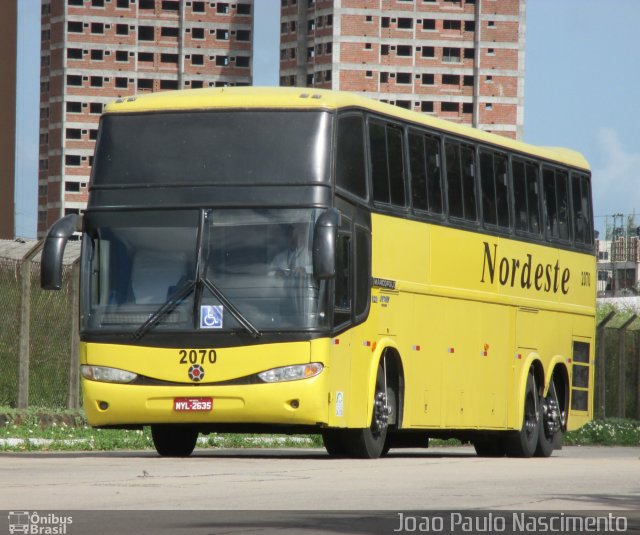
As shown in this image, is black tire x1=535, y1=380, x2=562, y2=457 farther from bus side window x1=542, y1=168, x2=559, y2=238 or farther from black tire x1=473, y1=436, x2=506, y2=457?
bus side window x1=542, y1=168, x2=559, y2=238

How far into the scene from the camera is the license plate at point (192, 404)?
1861 centimetres

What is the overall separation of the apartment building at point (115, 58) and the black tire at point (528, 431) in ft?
539

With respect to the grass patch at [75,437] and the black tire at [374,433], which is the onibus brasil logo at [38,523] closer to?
the black tire at [374,433]

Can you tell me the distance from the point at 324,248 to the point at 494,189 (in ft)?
19.3

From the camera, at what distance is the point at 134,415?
742 inches

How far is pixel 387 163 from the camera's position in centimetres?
2050

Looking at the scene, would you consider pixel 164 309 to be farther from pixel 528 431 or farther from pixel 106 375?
pixel 528 431

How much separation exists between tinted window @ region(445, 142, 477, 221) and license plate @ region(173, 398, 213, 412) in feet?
16.0

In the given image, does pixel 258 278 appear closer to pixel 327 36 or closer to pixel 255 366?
pixel 255 366

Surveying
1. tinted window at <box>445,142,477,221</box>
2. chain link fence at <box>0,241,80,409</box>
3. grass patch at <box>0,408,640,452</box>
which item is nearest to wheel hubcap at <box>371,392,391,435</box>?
tinted window at <box>445,142,477,221</box>

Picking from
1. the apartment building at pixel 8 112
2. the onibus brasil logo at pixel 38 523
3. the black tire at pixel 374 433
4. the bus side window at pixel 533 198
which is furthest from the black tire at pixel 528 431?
the apartment building at pixel 8 112

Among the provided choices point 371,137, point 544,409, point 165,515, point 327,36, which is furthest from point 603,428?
point 327,36

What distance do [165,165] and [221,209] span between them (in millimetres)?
872

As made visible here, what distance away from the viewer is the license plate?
18.6 meters
